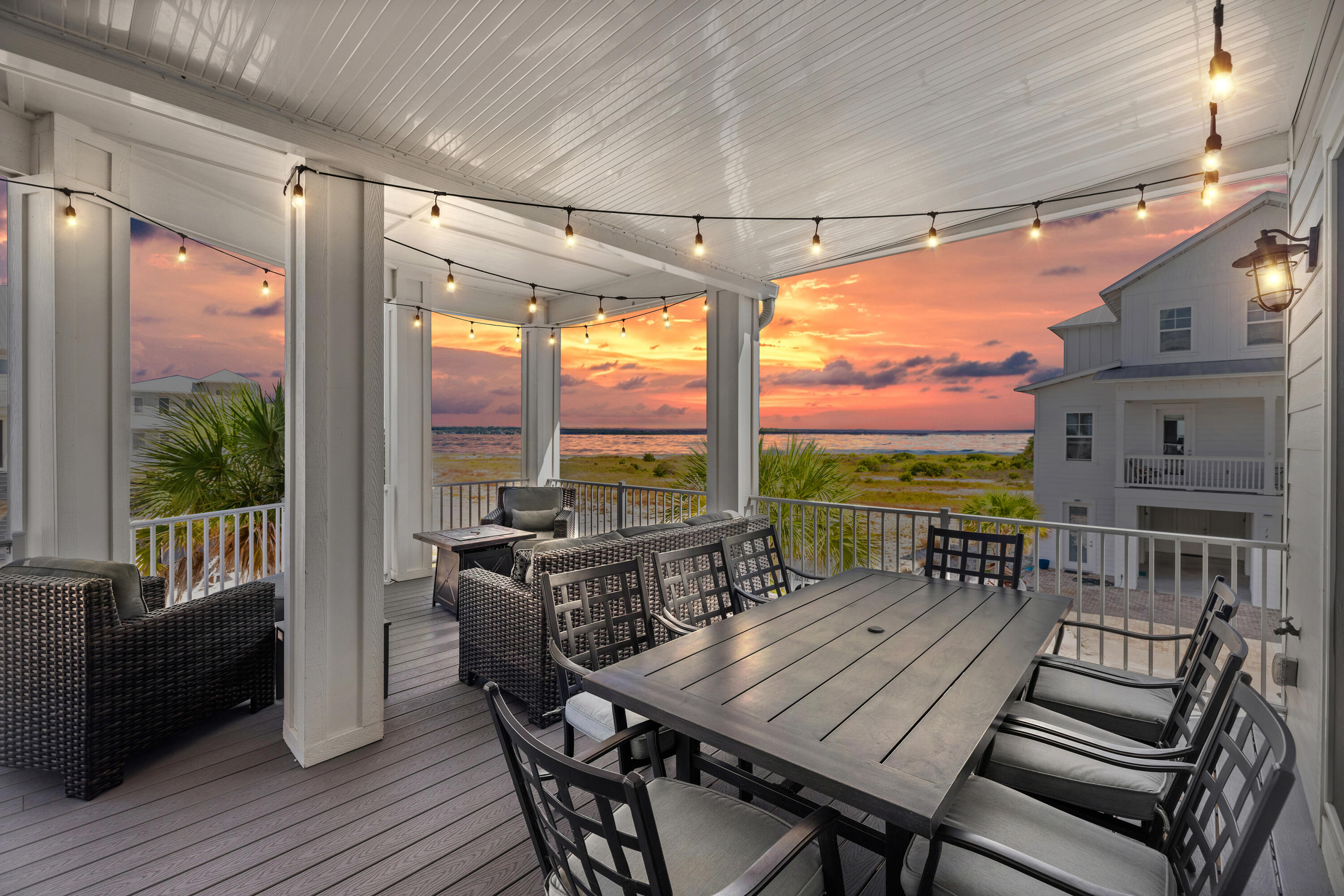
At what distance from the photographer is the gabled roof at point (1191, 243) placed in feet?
20.5

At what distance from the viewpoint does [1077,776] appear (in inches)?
65.0

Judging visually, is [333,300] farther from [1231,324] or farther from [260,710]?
[1231,324]

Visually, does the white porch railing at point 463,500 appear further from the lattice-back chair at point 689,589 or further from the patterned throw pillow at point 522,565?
the lattice-back chair at point 689,589

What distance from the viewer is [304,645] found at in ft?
8.36

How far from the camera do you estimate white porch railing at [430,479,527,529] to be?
659 cm

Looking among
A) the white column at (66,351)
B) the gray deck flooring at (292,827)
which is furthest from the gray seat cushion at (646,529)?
the white column at (66,351)

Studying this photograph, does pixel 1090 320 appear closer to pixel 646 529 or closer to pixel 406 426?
pixel 646 529

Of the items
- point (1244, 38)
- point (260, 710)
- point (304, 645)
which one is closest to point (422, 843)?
point (304, 645)

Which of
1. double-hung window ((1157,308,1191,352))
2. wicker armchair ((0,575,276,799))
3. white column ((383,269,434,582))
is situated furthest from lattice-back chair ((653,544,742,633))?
double-hung window ((1157,308,1191,352))

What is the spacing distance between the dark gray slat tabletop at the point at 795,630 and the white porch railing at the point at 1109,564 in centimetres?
56

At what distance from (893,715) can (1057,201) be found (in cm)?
337

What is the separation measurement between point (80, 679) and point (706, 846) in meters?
2.56

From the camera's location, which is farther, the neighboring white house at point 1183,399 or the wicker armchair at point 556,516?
the neighboring white house at point 1183,399

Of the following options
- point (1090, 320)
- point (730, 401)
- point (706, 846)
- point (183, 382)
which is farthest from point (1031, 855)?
point (1090, 320)
